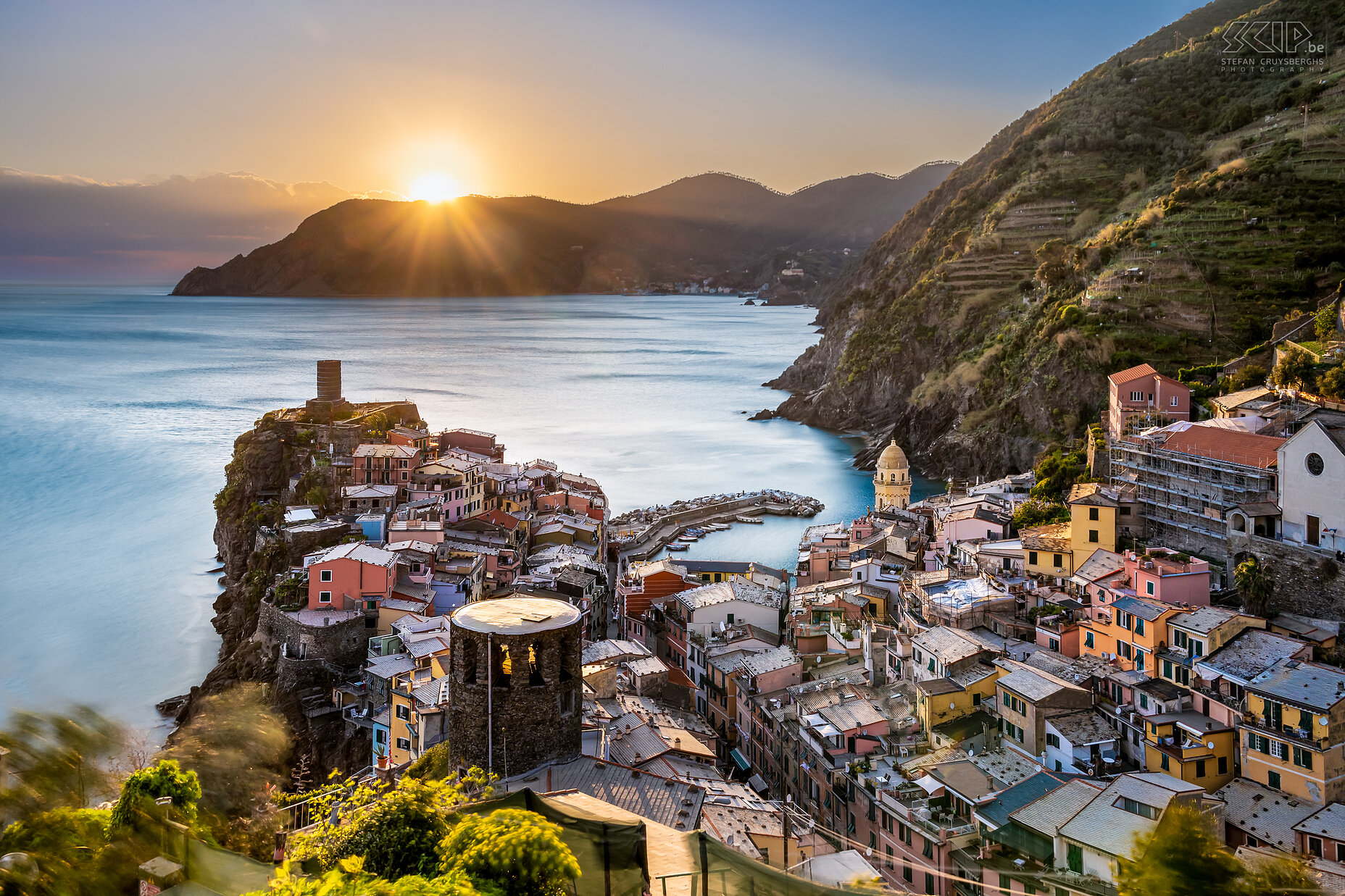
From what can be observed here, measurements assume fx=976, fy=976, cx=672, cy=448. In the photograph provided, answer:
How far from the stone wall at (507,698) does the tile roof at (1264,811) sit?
603 cm

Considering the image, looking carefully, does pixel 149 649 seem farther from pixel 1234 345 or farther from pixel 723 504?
pixel 1234 345

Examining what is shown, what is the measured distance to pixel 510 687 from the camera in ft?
24.6

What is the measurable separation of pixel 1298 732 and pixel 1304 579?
379cm

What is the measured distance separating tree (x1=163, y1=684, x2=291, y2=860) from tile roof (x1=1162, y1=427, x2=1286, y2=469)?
12.6 meters

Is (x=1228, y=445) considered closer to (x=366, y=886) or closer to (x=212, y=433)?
(x=366, y=886)

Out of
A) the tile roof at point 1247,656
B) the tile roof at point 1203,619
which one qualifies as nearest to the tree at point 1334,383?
the tile roof at point 1203,619

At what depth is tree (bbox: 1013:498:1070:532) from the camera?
54.6ft

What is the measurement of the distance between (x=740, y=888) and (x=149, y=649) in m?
17.5

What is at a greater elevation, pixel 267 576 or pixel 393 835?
pixel 393 835

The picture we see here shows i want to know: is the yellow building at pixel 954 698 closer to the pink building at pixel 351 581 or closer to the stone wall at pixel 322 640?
the stone wall at pixel 322 640

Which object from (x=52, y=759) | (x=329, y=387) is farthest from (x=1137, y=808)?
(x=329, y=387)

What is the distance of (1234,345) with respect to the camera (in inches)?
880

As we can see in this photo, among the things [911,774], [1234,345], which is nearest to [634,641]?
[911,774]

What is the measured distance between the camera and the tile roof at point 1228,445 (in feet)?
43.4
